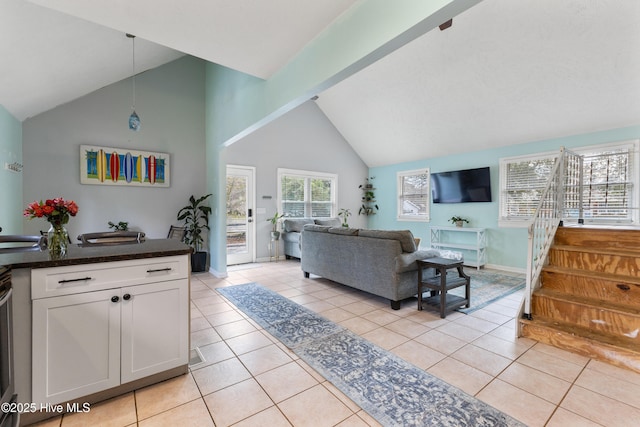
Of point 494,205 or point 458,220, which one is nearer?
point 494,205

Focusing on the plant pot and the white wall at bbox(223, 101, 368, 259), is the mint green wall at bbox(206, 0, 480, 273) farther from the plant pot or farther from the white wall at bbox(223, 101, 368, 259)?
the white wall at bbox(223, 101, 368, 259)

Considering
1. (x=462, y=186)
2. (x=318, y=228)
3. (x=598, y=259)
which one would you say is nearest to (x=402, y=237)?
(x=318, y=228)

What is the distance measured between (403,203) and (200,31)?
6233 millimetres

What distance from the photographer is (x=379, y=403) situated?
178cm

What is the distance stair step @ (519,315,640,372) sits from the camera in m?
2.16

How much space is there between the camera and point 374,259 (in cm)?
355

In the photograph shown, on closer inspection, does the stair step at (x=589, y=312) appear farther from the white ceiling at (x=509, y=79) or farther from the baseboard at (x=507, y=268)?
the white ceiling at (x=509, y=79)

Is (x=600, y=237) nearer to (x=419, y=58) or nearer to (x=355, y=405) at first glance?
(x=355, y=405)

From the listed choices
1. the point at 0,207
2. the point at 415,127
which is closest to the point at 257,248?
the point at 0,207

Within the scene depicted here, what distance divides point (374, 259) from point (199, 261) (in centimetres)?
345

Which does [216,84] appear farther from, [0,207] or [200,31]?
[0,207]

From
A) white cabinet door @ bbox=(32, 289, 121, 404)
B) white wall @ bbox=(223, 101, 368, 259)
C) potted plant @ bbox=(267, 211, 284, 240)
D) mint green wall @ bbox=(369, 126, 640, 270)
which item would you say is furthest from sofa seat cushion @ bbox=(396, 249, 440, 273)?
white wall @ bbox=(223, 101, 368, 259)

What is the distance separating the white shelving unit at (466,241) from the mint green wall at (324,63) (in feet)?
15.1

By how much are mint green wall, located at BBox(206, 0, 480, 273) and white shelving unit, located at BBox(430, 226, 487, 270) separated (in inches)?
182
